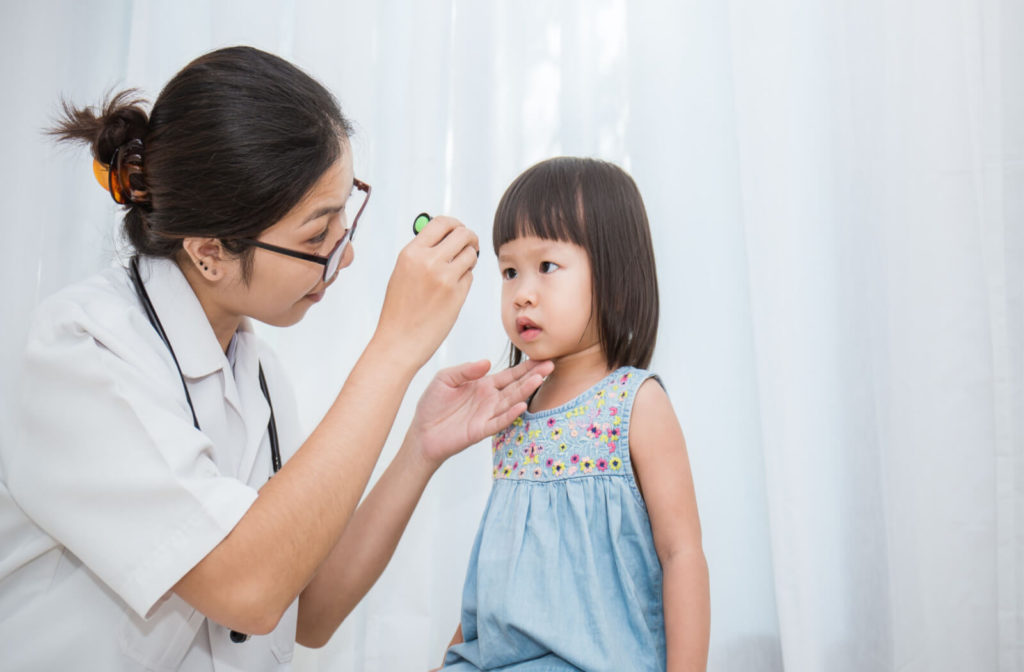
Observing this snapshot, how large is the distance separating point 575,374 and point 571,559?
30 centimetres

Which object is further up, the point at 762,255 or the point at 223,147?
the point at 223,147

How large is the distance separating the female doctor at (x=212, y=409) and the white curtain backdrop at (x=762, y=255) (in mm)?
210

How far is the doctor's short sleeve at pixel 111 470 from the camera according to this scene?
82cm

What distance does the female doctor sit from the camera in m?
0.83

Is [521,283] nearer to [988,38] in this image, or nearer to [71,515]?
[71,515]

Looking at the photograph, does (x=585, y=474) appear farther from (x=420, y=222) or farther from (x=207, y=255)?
(x=207, y=255)

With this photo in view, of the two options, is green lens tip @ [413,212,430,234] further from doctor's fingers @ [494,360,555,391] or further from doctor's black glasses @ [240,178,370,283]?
doctor's fingers @ [494,360,555,391]

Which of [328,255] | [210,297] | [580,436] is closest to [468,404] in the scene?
[580,436]

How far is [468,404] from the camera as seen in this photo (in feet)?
3.88

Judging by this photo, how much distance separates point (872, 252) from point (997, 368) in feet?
0.85

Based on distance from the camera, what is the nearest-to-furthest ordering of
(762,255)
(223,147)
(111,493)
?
(111,493)
(223,147)
(762,255)

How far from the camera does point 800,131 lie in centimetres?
127

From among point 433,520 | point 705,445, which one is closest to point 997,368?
point 705,445

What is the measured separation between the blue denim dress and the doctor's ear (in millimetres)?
521
